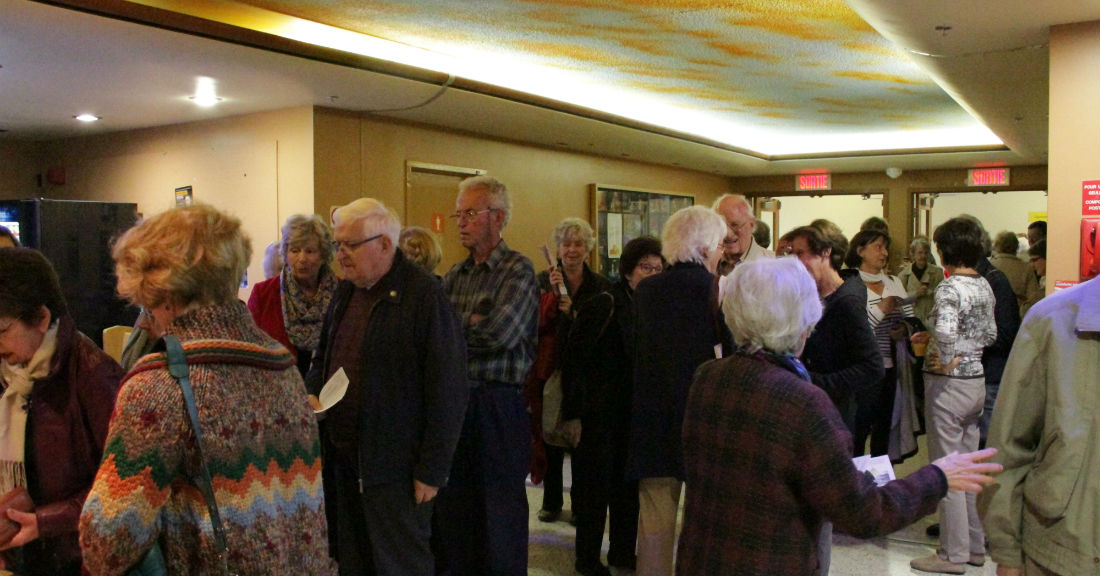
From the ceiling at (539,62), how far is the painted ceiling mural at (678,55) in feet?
0.07

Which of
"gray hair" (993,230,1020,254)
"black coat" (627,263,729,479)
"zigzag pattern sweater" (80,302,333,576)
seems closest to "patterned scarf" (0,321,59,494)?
"zigzag pattern sweater" (80,302,333,576)

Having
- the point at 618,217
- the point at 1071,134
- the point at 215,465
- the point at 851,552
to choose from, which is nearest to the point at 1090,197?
the point at 1071,134

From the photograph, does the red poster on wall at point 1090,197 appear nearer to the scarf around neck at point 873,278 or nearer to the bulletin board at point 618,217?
the scarf around neck at point 873,278

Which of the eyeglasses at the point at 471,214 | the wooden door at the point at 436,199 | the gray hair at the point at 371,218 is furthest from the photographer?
the wooden door at the point at 436,199

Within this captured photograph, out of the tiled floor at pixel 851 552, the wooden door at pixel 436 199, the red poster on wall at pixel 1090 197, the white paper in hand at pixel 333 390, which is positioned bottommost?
the tiled floor at pixel 851 552

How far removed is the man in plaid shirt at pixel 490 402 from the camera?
338 cm

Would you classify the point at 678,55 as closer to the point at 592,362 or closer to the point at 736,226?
the point at 736,226

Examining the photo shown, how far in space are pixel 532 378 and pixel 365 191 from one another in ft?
9.48

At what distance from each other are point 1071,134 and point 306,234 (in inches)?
134

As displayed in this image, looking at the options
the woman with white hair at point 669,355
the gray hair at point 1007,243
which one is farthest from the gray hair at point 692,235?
the gray hair at point 1007,243

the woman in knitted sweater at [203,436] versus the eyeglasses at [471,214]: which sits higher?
the eyeglasses at [471,214]

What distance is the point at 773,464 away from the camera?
5.97 ft

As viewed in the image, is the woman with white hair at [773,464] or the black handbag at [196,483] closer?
the black handbag at [196,483]

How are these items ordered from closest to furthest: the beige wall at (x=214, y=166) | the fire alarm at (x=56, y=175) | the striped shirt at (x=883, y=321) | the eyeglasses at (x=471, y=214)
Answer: the eyeglasses at (x=471, y=214), the striped shirt at (x=883, y=321), the beige wall at (x=214, y=166), the fire alarm at (x=56, y=175)
